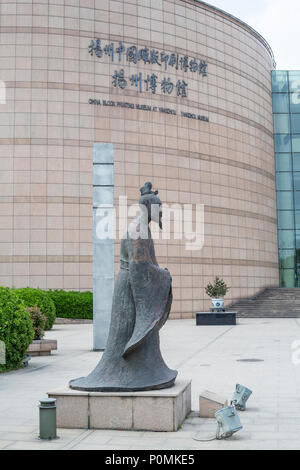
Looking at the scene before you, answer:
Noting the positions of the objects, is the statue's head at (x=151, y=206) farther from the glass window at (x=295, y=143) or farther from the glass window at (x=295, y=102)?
the glass window at (x=295, y=102)

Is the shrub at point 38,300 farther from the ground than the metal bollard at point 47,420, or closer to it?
farther from the ground

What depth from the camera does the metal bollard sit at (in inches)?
245

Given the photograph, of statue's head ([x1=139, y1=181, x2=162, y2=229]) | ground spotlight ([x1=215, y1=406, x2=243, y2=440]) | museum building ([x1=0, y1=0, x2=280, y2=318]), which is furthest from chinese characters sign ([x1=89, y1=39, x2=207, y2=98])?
ground spotlight ([x1=215, y1=406, x2=243, y2=440])

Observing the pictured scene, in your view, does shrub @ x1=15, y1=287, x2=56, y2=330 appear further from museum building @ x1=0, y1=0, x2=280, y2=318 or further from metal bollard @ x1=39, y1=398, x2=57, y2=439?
metal bollard @ x1=39, y1=398, x2=57, y2=439

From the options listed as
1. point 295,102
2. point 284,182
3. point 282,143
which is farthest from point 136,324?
point 295,102

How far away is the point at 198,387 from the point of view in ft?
32.1

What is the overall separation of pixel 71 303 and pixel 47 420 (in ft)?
71.1

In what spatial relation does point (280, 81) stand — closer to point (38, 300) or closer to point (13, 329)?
point (38, 300)

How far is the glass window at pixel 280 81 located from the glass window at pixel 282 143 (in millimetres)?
3747

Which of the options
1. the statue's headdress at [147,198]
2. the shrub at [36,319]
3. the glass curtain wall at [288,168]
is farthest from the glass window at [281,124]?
the statue's headdress at [147,198]

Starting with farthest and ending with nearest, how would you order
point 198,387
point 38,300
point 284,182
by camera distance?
point 284,182
point 38,300
point 198,387

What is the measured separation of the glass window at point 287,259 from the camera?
40000 millimetres

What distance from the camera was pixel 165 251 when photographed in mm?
30766

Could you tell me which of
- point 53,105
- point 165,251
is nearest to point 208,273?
point 165,251
